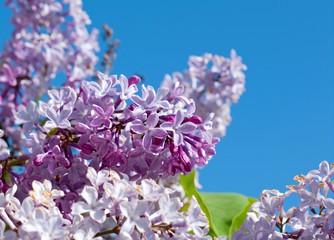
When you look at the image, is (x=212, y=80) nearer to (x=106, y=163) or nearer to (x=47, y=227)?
(x=106, y=163)

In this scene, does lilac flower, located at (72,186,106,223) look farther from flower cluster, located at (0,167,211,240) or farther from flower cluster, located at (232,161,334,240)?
flower cluster, located at (232,161,334,240)

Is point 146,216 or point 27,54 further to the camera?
point 27,54

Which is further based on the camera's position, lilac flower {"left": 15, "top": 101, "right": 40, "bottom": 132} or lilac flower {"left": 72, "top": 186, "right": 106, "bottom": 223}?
lilac flower {"left": 15, "top": 101, "right": 40, "bottom": 132}

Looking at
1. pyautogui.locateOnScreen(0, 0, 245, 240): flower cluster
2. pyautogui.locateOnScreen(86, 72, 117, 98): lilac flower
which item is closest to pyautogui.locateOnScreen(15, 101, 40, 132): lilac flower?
pyautogui.locateOnScreen(0, 0, 245, 240): flower cluster

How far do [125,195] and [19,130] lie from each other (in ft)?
3.29

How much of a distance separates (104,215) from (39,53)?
1083mm

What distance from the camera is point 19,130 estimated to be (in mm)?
1479

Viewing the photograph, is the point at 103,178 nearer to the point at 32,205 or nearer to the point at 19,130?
the point at 32,205

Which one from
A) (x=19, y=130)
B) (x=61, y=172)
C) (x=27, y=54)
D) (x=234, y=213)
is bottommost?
(x=61, y=172)

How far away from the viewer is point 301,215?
2.05 ft

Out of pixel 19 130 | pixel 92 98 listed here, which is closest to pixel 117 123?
pixel 92 98

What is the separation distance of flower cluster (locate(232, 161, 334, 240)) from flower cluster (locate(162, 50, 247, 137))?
871mm

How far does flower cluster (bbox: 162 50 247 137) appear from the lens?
1.55 meters

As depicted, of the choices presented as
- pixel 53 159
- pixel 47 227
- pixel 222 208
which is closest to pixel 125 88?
pixel 53 159
